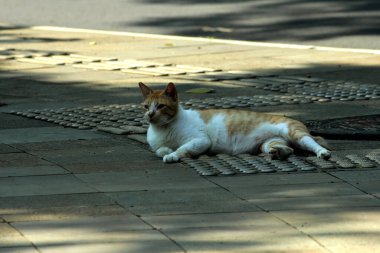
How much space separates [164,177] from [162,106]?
991 mm

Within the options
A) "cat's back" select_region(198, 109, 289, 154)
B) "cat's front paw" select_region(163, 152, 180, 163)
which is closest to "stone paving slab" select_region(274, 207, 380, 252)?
"cat's front paw" select_region(163, 152, 180, 163)

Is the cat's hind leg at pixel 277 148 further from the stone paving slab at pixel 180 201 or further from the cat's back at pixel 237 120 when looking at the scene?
the stone paving slab at pixel 180 201

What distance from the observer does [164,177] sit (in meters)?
8.69

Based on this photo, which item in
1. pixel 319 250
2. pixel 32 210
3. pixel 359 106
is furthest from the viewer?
pixel 359 106

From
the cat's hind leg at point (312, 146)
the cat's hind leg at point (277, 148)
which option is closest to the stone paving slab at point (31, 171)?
the cat's hind leg at point (277, 148)

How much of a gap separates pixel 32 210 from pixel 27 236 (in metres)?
0.71

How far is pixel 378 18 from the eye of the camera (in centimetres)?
1936

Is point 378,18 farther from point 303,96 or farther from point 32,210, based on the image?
point 32,210

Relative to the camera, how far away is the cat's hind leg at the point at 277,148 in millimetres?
9242

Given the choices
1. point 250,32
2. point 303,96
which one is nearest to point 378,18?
point 250,32

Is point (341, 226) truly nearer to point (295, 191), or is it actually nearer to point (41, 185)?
point (295, 191)

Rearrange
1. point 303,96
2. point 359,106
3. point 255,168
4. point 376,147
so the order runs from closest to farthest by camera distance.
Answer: point 255,168 → point 376,147 → point 359,106 → point 303,96

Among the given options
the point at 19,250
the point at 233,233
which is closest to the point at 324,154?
the point at 233,233

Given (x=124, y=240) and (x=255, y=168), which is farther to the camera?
(x=255, y=168)
